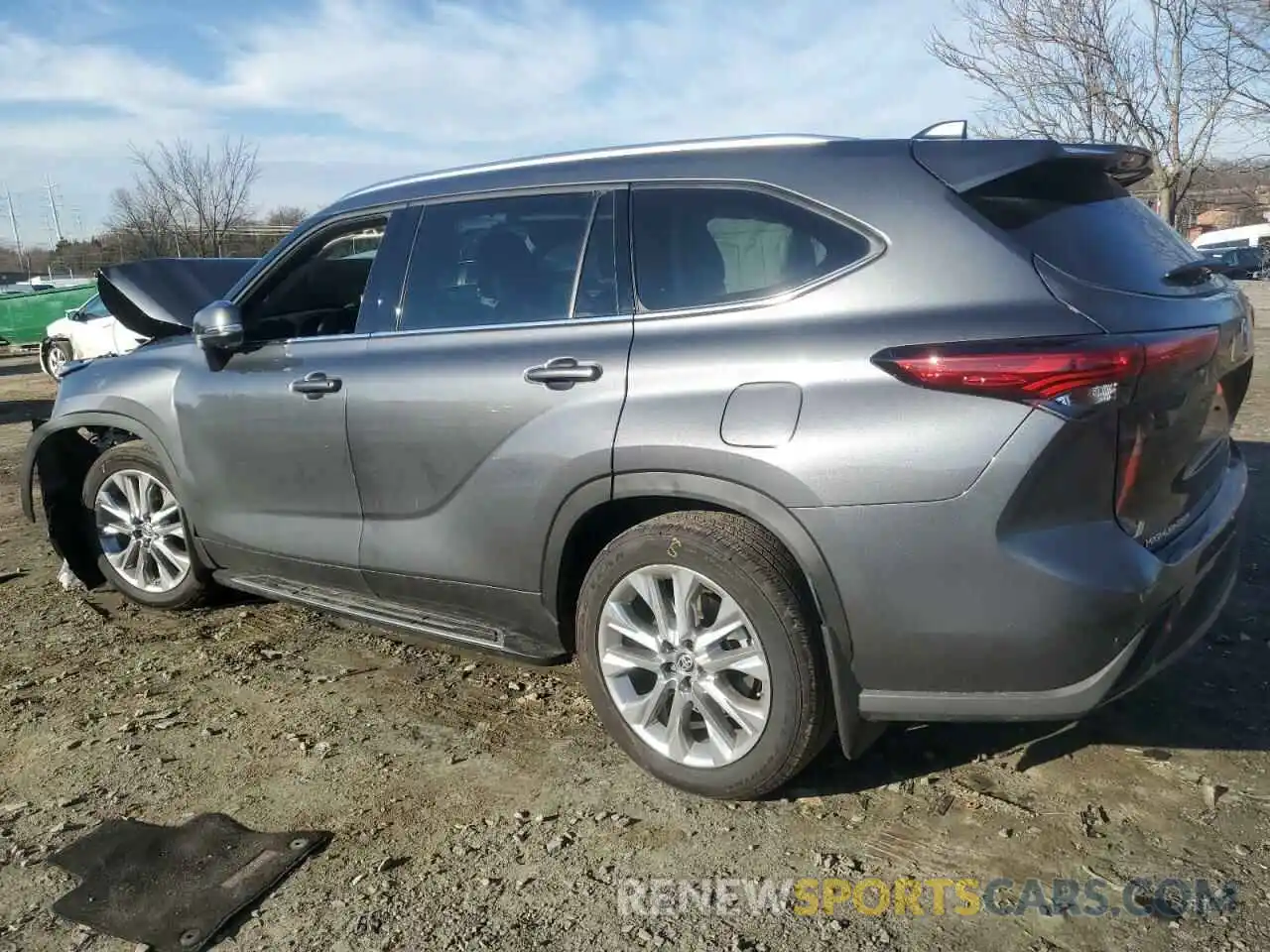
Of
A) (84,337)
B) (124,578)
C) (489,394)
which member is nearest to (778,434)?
(489,394)

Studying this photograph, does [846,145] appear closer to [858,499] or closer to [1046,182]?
[1046,182]

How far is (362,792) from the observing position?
3191mm

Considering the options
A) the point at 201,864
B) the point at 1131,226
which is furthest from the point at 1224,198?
the point at 201,864

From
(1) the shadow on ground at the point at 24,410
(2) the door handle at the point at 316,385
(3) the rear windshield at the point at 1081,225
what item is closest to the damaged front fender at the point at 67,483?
(2) the door handle at the point at 316,385

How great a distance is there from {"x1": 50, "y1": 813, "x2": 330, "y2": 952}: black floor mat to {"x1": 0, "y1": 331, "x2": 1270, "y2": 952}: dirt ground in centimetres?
6

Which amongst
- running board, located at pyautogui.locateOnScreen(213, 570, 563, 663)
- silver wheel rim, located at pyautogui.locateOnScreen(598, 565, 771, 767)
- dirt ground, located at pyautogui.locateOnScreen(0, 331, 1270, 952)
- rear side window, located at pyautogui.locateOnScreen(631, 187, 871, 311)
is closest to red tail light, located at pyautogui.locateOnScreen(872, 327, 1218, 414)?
rear side window, located at pyautogui.locateOnScreen(631, 187, 871, 311)

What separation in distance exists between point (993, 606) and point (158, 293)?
4562 mm

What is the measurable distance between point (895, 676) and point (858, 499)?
0.48m

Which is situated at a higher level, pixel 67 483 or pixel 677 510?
pixel 677 510

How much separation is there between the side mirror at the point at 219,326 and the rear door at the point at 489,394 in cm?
71

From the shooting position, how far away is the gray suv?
8.28 ft

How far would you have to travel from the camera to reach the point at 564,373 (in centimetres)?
313

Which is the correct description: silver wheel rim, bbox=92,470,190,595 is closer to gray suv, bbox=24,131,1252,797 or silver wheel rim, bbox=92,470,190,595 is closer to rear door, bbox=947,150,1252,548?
gray suv, bbox=24,131,1252,797

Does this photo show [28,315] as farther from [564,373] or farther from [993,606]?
[993,606]
